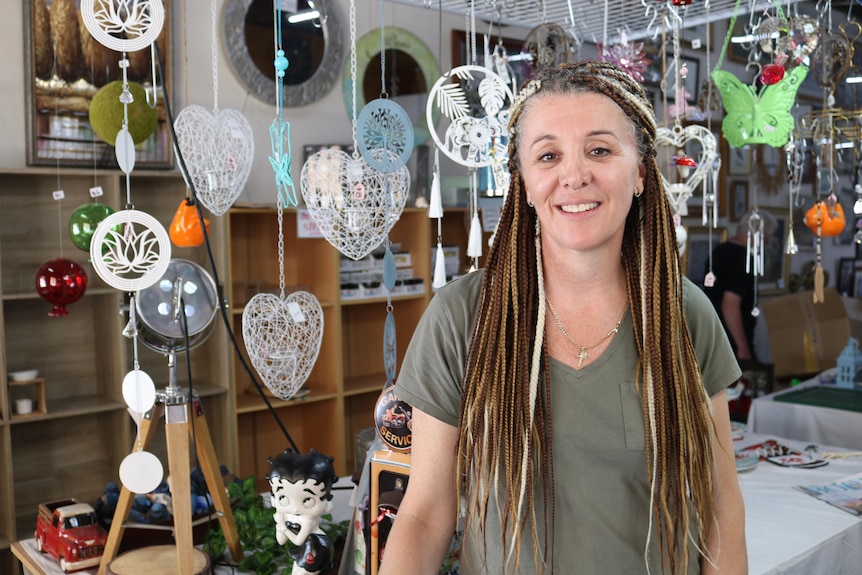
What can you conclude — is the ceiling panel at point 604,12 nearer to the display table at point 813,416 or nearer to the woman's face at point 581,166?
the woman's face at point 581,166

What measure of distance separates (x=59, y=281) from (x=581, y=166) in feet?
6.96

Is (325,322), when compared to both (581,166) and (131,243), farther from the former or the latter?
(581,166)

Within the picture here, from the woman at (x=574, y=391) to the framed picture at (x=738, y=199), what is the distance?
212 inches

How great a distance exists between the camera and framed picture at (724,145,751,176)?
632 centimetres

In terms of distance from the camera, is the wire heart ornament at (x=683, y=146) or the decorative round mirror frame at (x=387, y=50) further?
the decorative round mirror frame at (x=387, y=50)

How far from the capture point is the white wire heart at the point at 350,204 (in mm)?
2035

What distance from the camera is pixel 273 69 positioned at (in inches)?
162

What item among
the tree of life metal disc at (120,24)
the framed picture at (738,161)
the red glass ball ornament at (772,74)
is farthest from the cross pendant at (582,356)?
the framed picture at (738,161)

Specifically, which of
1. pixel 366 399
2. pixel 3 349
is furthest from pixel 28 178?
pixel 366 399

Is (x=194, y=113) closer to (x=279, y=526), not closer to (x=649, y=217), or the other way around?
(x=279, y=526)

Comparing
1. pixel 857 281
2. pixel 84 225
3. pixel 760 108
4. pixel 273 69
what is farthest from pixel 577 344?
pixel 857 281

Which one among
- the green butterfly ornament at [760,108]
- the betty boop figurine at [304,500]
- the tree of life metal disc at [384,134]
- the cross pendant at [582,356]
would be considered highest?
the green butterfly ornament at [760,108]

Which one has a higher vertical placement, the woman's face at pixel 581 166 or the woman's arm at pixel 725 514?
the woman's face at pixel 581 166

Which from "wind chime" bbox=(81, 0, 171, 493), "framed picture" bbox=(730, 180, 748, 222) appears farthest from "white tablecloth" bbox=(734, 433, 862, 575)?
"framed picture" bbox=(730, 180, 748, 222)
